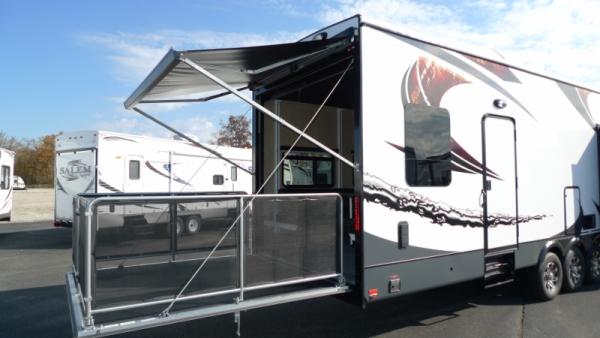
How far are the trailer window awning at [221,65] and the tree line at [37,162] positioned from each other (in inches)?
1907

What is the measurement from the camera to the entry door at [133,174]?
1134 centimetres

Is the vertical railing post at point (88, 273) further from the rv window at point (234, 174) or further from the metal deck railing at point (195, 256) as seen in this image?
the rv window at point (234, 174)

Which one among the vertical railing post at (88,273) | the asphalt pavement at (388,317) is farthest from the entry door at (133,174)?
the vertical railing post at (88,273)

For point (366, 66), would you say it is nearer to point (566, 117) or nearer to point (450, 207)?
point (450, 207)

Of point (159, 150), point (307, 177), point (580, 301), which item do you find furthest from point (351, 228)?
point (159, 150)

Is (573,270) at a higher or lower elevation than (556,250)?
lower

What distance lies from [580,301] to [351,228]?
397 cm

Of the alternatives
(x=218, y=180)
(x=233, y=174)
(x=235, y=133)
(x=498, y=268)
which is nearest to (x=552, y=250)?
(x=498, y=268)

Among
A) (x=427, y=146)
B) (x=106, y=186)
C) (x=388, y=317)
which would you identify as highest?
(x=427, y=146)

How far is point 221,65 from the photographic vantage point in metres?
A: 4.34

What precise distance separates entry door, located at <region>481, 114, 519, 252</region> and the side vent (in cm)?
129

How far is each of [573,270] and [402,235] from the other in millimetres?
3723

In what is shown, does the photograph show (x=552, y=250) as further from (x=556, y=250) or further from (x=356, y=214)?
(x=356, y=214)

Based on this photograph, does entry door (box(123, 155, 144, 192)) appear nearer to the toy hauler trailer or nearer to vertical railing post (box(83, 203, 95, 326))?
the toy hauler trailer
